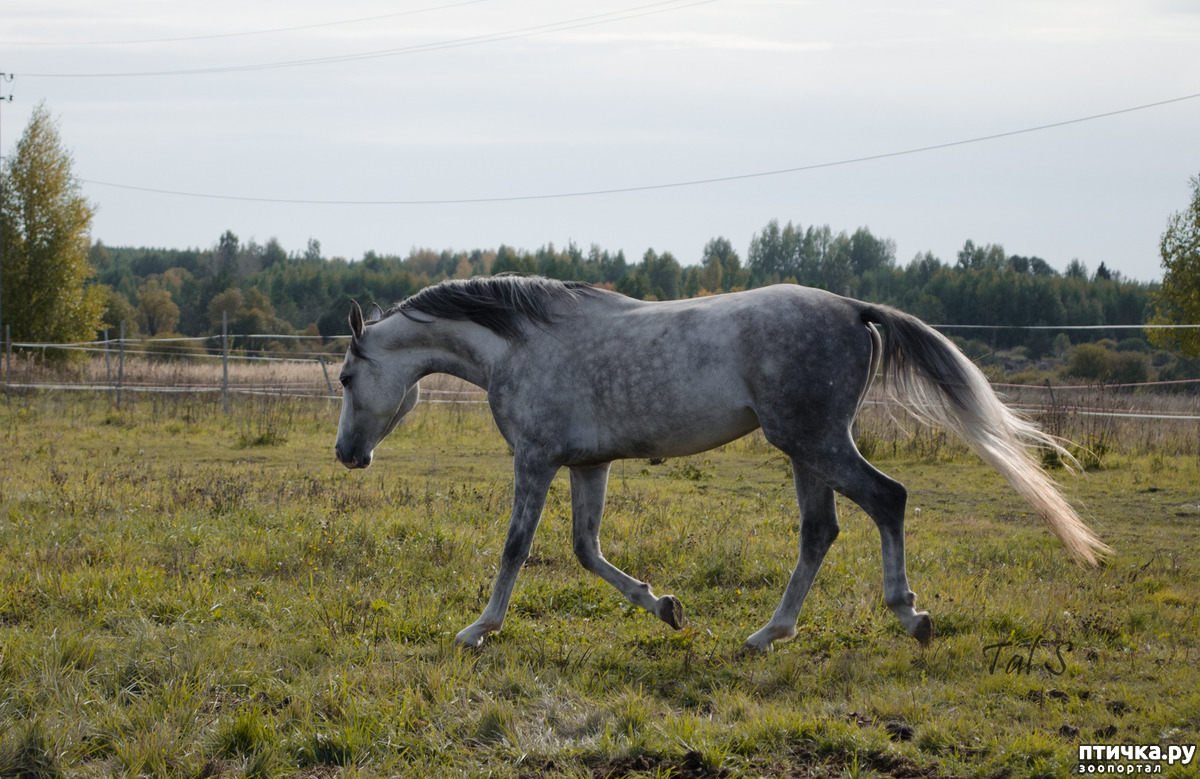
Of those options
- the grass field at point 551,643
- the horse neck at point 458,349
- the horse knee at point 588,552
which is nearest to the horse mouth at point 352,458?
the horse neck at point 458,349

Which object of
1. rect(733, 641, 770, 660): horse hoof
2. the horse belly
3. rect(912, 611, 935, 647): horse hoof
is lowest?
rect(733, 641, 770, 660): horse hoof

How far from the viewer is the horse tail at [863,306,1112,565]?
465 cm

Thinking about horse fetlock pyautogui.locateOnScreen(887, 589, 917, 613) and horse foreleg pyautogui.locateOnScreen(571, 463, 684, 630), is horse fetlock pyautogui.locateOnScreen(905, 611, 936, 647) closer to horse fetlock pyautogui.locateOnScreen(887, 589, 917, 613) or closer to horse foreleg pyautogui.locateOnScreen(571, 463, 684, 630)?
horse fetlock pyautogui.locateOnScreen(887, 589, 917, 613)

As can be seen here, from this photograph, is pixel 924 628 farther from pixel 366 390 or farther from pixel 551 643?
pixel 366 390

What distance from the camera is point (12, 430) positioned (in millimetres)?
15016

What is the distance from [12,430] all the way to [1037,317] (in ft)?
240

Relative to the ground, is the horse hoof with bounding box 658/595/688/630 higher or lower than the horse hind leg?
lower

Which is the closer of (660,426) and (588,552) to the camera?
(660,426)

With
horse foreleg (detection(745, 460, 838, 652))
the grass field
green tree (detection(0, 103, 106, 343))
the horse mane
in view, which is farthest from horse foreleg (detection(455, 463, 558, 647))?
green tree (detection(0, 103, 106, 343))

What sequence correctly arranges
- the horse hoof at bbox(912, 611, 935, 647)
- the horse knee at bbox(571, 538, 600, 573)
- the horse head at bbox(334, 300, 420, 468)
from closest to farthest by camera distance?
the horse hoof at bbox(912, 611, 935, 647)
the horse knee at bbox(571, 538, 600, 573)
the horse head at bbox(334, 300, 420, 468)

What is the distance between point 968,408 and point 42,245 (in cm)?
3517

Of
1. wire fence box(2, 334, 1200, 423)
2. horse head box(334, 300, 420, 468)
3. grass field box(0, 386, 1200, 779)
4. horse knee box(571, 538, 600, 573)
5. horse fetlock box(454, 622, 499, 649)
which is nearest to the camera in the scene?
grass field box(0, 386, 1200, 779)

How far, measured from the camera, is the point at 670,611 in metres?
4.97

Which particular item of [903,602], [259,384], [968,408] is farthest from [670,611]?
[259,384]
